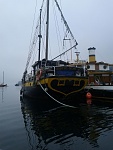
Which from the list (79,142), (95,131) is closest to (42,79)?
(95,131)

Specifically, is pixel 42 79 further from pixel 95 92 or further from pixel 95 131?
pixel 95 131

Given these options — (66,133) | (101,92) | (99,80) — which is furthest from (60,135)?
(99,80)

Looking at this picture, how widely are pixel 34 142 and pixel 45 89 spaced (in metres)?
11.2

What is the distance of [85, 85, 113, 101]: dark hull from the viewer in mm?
22094

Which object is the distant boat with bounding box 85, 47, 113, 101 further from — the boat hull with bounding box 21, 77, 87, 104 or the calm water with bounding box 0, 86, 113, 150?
the calm water with bounding box 0, 86, 113, 150

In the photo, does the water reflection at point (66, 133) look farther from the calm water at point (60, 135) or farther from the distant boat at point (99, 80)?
the distant boat at point (99, 80)

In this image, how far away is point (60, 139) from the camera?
9.05 meters

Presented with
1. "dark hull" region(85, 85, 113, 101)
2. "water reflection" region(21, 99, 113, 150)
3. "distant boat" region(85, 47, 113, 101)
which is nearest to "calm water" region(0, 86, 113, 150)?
"water reflection" region(21, 99, 113, 150)


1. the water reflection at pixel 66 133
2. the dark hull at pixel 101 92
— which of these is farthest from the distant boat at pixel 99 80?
the water reflection at pixel 66 133

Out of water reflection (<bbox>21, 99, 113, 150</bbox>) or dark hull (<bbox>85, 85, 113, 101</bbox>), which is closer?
water reflection (<bbox>21, 99, 113, 150</bbox>)

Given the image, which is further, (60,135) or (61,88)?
(61,88)

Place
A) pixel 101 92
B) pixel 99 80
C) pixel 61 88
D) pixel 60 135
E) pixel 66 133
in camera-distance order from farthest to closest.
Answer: pixel 99 80 → pixel 101 92 → pixel 61 88 → pixel 66 133 → pixel 60 135

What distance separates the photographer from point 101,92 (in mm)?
23453

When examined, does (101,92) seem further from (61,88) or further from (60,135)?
(60,135)
